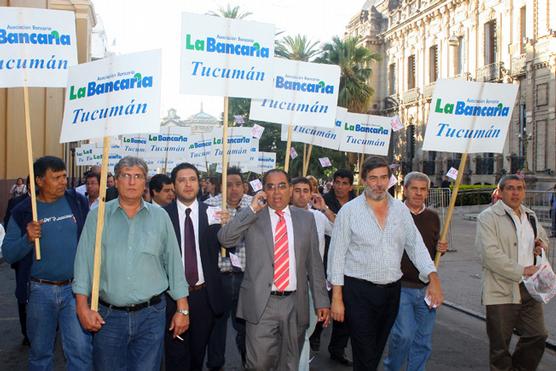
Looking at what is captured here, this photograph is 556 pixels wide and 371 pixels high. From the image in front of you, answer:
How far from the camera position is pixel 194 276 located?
525 centimetres

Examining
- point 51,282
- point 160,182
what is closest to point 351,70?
point 160,182

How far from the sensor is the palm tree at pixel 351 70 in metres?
37.7

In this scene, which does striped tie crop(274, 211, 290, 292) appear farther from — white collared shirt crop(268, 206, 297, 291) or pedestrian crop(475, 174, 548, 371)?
pedestrian crop(475, 174, 548, 371)

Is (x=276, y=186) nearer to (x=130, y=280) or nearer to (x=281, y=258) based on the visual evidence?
(x=281, y=258)

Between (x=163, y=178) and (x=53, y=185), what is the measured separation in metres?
2.15

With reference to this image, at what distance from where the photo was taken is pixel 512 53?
2998 cm

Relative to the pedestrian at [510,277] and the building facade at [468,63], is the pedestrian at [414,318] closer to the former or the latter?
the pedestrian at [510,277]

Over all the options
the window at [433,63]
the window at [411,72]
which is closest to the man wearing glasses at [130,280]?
the window at [433,63]

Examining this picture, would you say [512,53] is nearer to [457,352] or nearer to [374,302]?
[457,352]

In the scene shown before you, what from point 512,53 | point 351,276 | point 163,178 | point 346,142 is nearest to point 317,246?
point 351,276

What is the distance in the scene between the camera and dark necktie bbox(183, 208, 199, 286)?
206 inches

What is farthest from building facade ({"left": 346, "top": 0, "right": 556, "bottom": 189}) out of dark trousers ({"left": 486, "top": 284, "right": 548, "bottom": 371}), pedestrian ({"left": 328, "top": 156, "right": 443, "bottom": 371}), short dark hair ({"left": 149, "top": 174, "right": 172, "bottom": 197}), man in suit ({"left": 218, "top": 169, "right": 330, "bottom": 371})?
man in suit ({"left": 218, "top": 169, "right": 330, "bottom": 371})

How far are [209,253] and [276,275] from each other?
0.71 metres

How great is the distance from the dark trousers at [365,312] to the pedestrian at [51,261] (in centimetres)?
206
